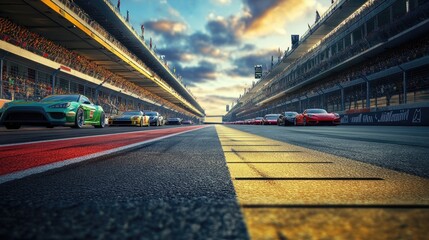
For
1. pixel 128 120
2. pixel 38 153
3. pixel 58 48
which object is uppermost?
pixel 58 48

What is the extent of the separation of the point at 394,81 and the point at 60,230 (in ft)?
103

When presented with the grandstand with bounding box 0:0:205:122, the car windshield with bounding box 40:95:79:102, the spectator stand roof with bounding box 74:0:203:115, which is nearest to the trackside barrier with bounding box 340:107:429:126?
the car windshield with bounding box 40:95:79:102

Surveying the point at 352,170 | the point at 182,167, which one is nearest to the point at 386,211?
the point at 352,170

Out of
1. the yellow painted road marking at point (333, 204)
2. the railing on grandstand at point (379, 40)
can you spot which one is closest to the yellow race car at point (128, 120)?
the railing on grandstand at point (379, 40)

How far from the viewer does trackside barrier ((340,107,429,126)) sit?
54.4 feet

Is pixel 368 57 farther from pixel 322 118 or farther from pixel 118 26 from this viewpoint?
pixel 118 26

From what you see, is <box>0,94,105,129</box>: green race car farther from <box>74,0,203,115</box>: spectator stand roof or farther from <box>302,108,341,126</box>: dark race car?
<box>74,0,203,115</box>: spectator stand roof

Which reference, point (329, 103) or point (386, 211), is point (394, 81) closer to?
point (329, 103)

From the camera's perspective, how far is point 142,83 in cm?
5891

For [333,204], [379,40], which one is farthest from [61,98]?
[379,40]

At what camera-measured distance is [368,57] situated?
103ft

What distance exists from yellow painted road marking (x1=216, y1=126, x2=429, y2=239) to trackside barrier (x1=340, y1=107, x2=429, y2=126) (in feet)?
57.9

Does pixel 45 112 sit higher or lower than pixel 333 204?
higher

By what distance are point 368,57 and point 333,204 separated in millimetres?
34657
